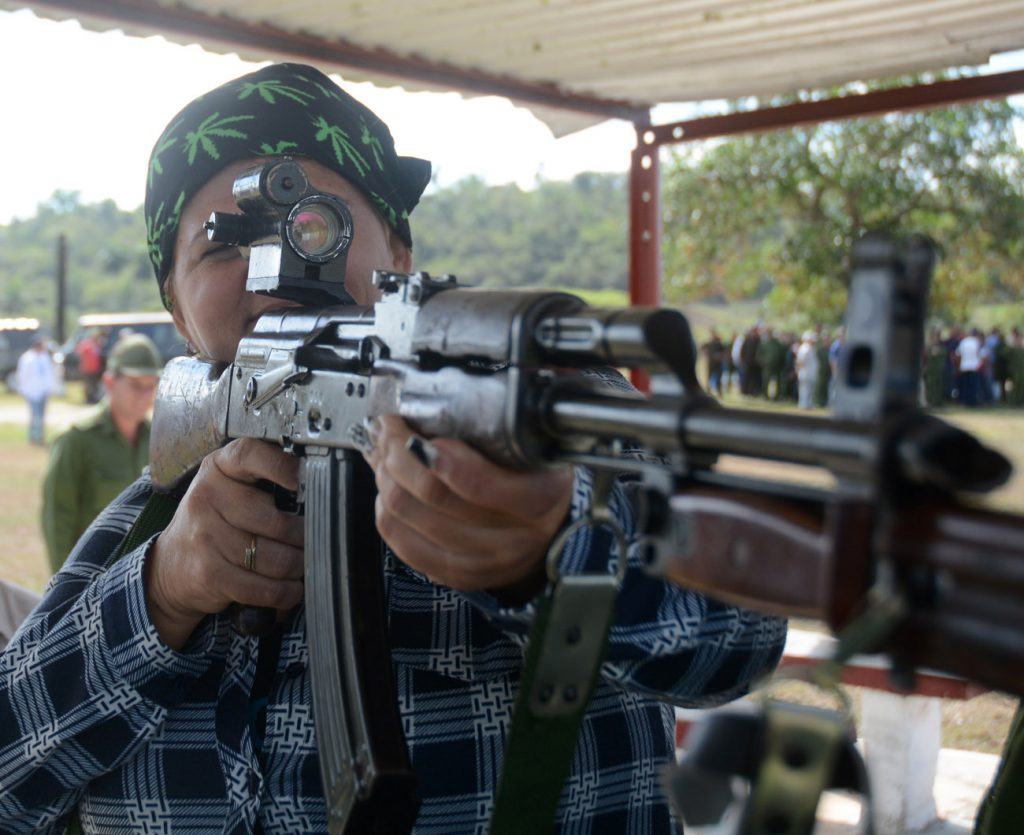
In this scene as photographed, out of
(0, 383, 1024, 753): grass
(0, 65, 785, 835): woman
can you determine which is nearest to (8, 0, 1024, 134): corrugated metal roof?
(0, 383, 1024, 753): grass

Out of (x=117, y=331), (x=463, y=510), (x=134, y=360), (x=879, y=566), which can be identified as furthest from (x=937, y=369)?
(x=117, y=331)

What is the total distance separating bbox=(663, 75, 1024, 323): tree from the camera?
8.63 m

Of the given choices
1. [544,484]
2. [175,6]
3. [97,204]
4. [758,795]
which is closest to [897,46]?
[175,6]

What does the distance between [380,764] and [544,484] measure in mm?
481

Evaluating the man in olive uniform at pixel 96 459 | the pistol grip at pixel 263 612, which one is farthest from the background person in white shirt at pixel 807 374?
the pistol grip at pixel 263 612

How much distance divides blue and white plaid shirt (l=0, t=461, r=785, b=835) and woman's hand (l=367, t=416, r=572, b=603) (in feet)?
0.74

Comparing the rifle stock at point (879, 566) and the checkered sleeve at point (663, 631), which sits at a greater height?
the rifle stock at point (879, 566)

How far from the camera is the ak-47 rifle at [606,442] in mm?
771

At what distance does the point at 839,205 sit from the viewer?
504 inches

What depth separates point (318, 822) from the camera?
1.53 meters

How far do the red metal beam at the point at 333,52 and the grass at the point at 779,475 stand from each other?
145 cm

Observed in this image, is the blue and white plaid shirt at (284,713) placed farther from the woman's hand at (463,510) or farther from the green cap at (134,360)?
the green cap at (134,360)

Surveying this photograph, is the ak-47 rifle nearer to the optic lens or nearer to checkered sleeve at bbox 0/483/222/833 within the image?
the optic lens

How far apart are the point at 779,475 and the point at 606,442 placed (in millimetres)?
9958
